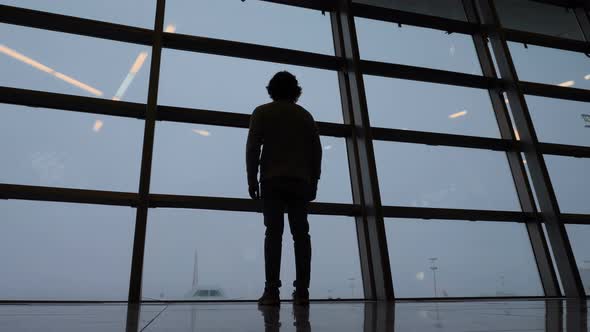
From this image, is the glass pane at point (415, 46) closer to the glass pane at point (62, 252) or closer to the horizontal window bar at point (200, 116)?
the horizontal window bar at point (200, 116)

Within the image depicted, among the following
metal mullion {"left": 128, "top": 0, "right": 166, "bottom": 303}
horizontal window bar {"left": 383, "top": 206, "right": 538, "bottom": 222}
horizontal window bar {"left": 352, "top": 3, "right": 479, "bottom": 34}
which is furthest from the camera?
A: horizontal window bar {"left": 352, "top": 3, "right": 479, "bottom": 34}

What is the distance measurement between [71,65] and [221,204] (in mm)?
1751

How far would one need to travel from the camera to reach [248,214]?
3811mm

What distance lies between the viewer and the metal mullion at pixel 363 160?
3676 millimetres

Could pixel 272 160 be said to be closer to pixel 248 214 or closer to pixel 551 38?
pixel 248 214

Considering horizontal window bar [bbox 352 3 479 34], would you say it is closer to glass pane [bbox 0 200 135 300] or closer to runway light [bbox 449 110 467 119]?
runway light [bbox 449 110 467 119]

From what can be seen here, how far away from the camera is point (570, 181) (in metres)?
4.88

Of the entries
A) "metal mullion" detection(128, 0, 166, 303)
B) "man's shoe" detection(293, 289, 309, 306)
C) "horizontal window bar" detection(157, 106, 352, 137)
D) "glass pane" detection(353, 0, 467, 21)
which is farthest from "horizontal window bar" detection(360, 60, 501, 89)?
"man's shoe" detection(293, 289, 309, 306)

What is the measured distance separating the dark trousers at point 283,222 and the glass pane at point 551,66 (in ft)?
12.9

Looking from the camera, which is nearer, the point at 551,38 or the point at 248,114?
the point at 248,114

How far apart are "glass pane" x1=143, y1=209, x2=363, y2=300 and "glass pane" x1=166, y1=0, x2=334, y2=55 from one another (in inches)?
71.5

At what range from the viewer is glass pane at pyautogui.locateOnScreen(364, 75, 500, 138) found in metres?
4.58

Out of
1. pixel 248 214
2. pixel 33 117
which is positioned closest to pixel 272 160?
pixel 248 214

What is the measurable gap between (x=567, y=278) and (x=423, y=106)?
2050 millimetres
